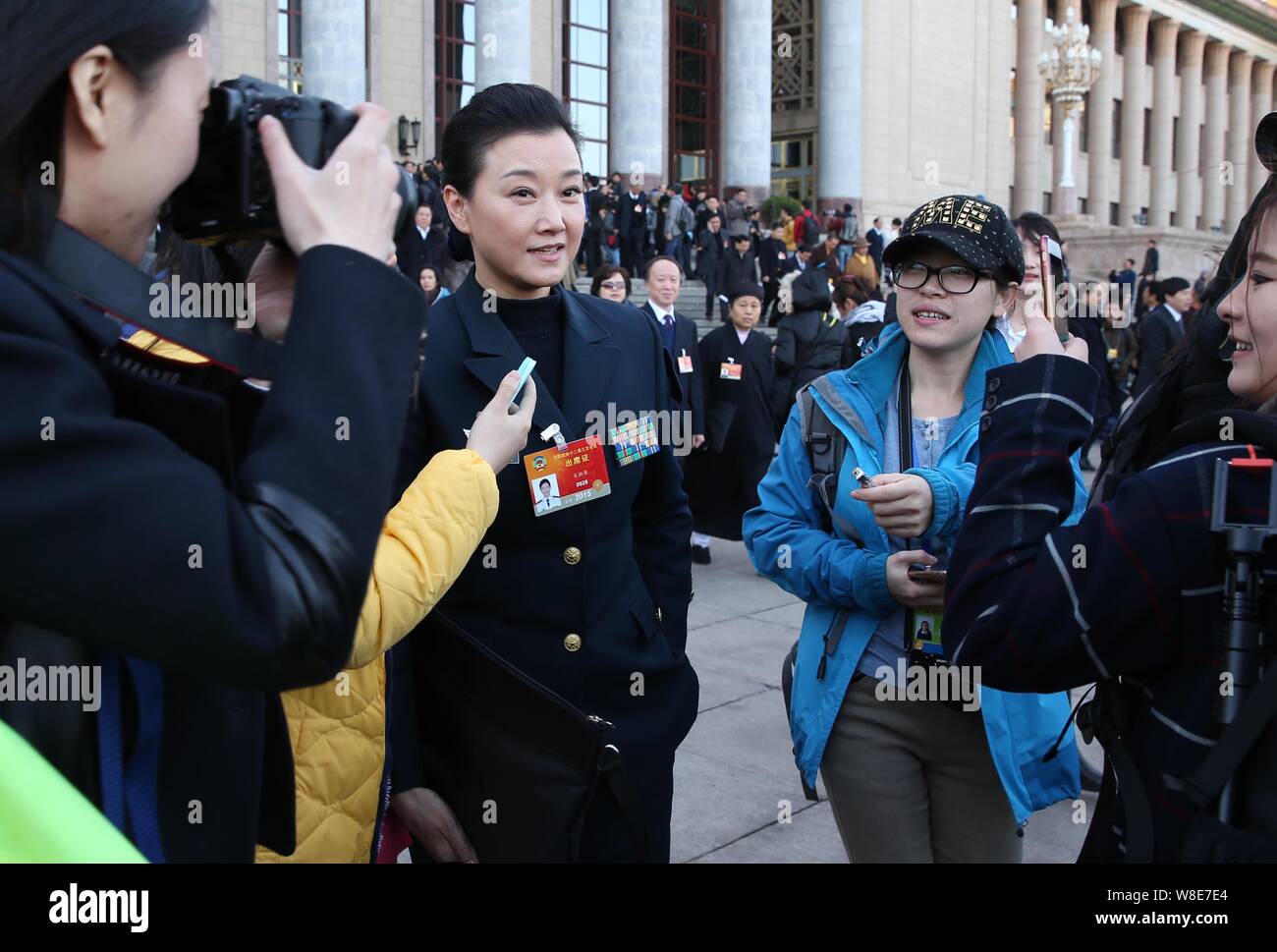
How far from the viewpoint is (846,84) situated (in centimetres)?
3158

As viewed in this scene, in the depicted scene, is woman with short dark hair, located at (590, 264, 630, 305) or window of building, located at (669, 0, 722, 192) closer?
woman with short dark hair, located at (590, 264, 630, 305)

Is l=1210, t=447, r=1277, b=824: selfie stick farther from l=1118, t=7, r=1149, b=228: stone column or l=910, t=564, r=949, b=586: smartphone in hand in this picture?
l=1118, t=7, r=1149, b=228: stone column

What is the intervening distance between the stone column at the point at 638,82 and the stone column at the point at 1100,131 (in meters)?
26.3

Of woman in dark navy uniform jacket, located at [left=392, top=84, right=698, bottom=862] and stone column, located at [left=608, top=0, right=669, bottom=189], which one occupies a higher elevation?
stone column, located at [left=608, top=0, right=669, bottom=189]

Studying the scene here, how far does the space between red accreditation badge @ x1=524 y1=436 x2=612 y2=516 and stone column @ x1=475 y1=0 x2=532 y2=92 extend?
2204 centimetres

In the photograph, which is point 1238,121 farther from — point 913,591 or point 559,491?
point 559,491

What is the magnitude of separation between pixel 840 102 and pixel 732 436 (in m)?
25.6

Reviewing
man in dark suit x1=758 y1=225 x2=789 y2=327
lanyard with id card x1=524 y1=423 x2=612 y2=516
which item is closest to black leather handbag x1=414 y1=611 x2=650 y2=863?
lanyard with id card x1=524 y1=423 x2=612 y2=516

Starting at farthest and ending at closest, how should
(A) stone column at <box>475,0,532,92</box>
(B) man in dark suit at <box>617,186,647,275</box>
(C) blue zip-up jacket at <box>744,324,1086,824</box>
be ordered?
(A) stone column at <box>475,0,532,92</box>, (B) man in dark suit at <box>617,186,647,275</box>, (C) blue zip-up jacket at <box>744,324,1086,824</box>

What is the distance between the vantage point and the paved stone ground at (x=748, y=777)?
3.78m

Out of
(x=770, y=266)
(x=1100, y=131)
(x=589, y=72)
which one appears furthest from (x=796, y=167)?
(x=1100, y=131)

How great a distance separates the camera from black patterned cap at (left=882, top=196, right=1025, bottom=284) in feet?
8.43

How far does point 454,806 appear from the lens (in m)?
2.23

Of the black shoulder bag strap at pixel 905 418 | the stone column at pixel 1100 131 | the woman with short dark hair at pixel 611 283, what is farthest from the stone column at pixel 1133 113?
the black shoulder bag strap at pixel 905 418
